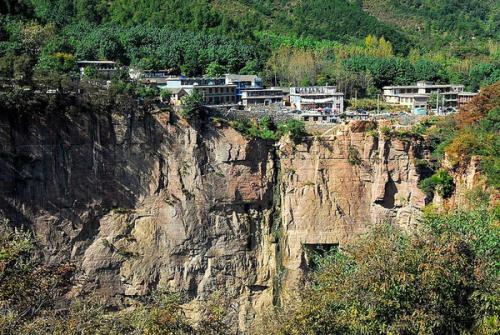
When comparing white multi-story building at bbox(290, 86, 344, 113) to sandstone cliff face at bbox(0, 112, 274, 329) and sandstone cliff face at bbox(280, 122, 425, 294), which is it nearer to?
sandstone cliff face at bbox(280, 122, 425, 294)

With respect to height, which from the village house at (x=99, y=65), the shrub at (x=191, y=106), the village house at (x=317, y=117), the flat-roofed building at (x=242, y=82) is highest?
the village house at (x=99, y=65)

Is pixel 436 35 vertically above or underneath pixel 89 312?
above

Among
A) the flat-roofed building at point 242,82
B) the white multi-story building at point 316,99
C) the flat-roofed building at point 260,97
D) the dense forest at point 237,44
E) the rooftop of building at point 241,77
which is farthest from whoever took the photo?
the dense forest at point 237,44

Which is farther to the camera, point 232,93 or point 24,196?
point 232,93

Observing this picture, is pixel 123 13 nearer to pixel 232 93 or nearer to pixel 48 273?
pixel 232 93

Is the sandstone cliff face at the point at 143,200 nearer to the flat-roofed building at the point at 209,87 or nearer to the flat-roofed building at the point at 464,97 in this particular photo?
the flat-roofed building at the point at 209,87

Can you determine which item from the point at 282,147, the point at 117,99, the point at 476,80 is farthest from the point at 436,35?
the point at 117,99

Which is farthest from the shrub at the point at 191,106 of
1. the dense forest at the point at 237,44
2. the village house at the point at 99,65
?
the village house at the point at 99,65

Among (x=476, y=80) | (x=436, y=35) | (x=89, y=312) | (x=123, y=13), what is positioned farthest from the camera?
(x=436, y=35)

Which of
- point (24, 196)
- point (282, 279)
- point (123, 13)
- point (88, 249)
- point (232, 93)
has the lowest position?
point (282, 279)
